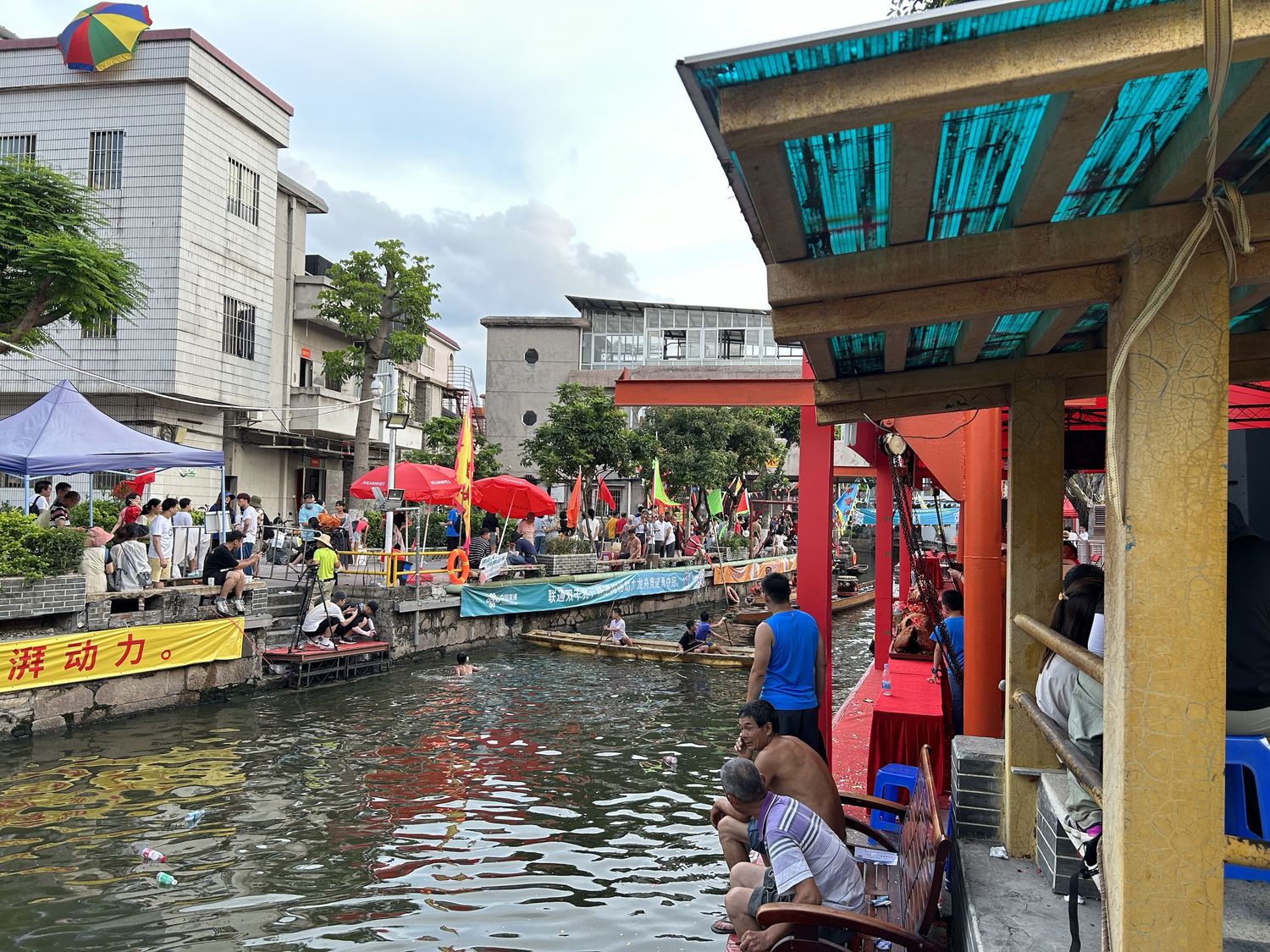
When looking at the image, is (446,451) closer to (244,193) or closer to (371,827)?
(244,193)

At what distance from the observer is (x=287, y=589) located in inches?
710

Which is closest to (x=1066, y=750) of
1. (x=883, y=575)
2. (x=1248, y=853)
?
(x=1248, y=853)

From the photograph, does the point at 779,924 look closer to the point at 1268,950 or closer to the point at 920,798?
the point at 920,798

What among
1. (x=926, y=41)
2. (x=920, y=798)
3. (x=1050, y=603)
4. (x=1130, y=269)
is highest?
(x=926, y=41)

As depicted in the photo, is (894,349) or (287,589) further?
(287,589)

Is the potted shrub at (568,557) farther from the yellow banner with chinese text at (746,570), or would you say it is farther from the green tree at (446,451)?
the green tree at (446,451)

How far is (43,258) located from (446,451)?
2140 cm

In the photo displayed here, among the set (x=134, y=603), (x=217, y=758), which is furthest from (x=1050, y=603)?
(x=134, y=603)

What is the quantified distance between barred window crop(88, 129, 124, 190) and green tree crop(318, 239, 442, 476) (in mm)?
6307

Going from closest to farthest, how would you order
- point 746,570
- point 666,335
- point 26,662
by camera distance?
point 26,662
point 746,570
point 666,335

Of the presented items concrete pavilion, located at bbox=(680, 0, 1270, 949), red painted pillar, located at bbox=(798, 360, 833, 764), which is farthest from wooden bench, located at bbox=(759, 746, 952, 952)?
red painted pillar, located at bbox=(798, 360, 833, 764)

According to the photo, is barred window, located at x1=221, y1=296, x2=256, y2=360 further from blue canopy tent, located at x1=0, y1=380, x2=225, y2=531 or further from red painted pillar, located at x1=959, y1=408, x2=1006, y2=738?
red painted pillar, located at x1=959, y1=408, x2=1006, y2=738

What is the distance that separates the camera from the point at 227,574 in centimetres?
1611

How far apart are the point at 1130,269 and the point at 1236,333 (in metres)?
1.82
